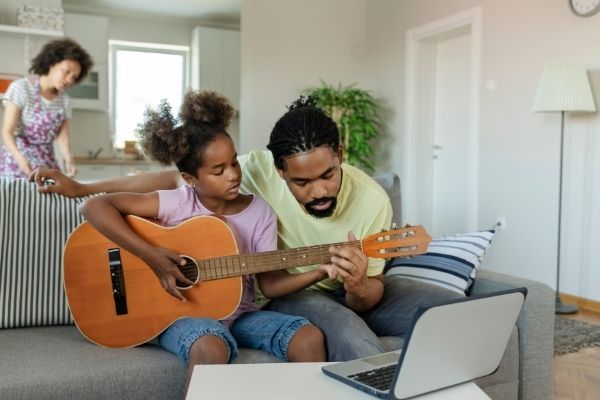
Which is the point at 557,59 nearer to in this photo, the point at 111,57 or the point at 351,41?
the point at 351,41

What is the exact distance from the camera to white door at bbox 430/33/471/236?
16.8 feet

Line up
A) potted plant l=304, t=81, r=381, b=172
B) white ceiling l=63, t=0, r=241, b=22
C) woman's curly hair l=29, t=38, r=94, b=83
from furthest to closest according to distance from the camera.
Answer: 1. white ceiling l=63, t=0, r=241, b=22
2. potted plant l=304, t=81, r=381, b=172
3. woman's curly hair l=29, t=38, r=94, b=83

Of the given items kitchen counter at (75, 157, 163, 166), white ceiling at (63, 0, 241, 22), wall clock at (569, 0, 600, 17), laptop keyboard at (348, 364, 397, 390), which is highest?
white ceiling at (63, 0, 241, 22)

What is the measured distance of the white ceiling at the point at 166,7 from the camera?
6819mm

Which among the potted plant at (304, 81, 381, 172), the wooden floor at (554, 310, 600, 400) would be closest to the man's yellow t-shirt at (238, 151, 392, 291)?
the wooden floor at (554, 310, 600, 400)

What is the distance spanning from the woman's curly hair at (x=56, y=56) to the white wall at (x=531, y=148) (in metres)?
2.81

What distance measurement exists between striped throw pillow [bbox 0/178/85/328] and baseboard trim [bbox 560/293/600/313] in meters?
3.16

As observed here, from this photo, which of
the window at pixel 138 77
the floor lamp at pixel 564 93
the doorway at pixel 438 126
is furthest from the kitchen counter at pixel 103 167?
the floor lamp at pixel 564 93

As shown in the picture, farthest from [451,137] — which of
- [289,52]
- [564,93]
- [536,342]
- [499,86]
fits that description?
[536,342]

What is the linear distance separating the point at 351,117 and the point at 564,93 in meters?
2.14

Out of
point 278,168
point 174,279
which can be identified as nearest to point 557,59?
point 278,168

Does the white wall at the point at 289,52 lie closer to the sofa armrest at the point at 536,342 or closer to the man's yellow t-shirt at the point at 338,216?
the man's yellow t-shirt at the point at 338,216

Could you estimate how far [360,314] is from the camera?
179 centimetres

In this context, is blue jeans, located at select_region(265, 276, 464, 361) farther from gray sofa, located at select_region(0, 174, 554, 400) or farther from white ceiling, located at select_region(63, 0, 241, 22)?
white ceiling, located at select_region(63, 0, 241, 22)
